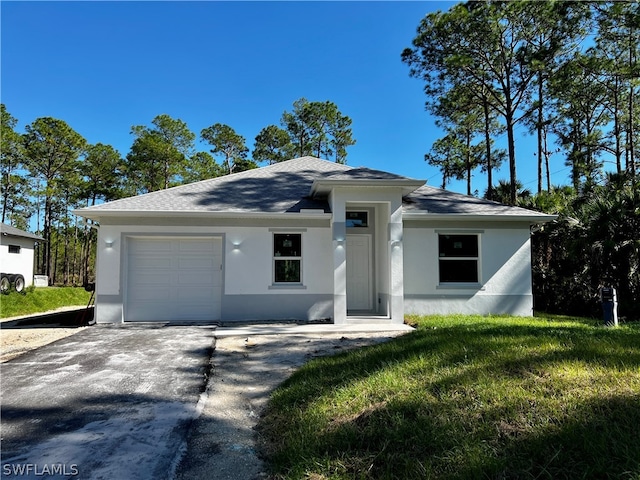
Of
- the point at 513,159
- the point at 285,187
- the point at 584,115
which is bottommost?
the point at 285,187

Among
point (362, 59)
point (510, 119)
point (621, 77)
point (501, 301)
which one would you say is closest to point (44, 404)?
point (501, 301)

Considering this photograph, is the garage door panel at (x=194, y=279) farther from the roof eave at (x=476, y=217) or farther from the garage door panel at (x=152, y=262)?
the roof eave at (x=476, y=217)

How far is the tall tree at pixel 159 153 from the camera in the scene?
3033 centimetres

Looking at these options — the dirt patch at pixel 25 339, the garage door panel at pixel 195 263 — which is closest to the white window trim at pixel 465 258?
the garage door panel at pixel 195 263

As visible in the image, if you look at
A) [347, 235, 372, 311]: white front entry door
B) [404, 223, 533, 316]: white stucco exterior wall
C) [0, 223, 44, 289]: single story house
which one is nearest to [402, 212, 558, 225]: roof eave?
[404, 223, 533, 316]: white stucco exterior wall

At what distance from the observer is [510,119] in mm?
19609

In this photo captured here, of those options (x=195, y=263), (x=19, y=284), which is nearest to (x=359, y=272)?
(x=195, y=263)

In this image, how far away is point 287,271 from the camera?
35.1ft

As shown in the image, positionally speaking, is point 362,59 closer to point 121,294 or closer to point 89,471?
point 121,294

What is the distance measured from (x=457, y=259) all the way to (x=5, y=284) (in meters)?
19.9

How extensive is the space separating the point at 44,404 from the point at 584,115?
2959 centimetres

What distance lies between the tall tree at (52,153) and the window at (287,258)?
2481 centimetres

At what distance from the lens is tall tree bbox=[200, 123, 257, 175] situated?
36062 mm

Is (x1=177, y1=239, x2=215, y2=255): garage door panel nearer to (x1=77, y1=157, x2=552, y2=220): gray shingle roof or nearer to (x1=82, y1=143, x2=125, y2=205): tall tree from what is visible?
(x1=77, y1=157, x2=552, y2=220): gray shingle roof
